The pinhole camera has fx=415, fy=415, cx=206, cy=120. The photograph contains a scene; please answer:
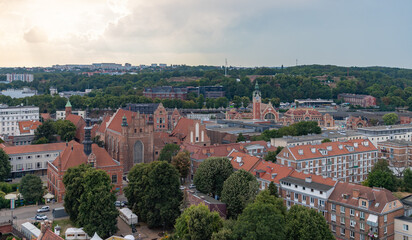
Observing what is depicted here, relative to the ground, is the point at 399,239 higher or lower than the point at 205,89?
lower

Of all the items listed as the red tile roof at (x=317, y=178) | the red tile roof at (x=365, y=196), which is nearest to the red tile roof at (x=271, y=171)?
the red tile roof at (x=317, y=178)

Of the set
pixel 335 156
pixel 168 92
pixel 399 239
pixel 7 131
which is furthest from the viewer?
pixel 168 92

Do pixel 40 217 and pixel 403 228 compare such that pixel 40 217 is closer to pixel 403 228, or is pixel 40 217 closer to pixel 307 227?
pixel 307 227

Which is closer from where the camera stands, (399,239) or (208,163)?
(399,239)

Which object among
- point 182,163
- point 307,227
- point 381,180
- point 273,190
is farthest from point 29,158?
point 381,180

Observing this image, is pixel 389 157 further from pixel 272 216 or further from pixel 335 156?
pixel 272 216

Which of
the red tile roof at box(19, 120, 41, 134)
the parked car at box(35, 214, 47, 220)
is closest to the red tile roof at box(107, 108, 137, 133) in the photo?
the parked car at box(35, 214, 47, 220)

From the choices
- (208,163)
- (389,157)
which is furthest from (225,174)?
(389,157)

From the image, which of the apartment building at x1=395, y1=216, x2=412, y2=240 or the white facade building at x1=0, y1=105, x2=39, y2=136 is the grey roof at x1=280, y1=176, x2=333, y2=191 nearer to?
the apartment building at x1=395, y1=216, x2=412, y2=240

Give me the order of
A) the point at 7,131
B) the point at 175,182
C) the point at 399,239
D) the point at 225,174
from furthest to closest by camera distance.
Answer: the point at 7,131, the point at 225,174, the point at 175,182, the point at 399,239

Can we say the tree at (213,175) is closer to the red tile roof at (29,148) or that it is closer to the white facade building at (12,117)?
the red tile roof at (29,148)
